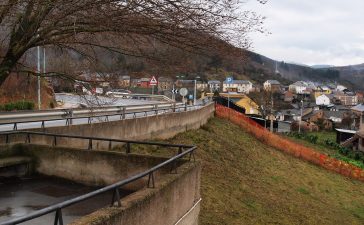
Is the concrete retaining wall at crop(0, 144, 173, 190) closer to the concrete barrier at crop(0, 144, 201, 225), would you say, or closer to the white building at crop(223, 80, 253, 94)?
the concrete barrier at crop(0, 144, 201, 225)

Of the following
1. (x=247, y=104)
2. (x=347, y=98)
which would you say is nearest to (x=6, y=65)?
(x=247, y=104)

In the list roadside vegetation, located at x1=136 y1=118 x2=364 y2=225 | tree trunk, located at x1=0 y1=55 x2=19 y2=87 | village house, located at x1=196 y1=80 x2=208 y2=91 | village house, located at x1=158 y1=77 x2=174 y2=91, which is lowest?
roadside vegetation, located at x1=136 y1=118 x2=364 y2=225

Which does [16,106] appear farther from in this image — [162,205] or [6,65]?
[162,205]

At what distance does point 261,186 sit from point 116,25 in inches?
466

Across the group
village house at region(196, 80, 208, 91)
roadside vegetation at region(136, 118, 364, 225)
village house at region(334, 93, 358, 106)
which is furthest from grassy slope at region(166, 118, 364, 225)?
village house at region(334, 93, 358, 106)

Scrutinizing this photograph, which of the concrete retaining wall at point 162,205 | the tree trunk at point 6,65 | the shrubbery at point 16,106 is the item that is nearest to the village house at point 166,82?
the concrete retaining wall at point 162,205

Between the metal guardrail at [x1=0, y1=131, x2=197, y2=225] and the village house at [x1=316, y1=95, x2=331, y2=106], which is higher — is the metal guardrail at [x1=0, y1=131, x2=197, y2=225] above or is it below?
above

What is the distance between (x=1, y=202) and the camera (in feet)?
25.1

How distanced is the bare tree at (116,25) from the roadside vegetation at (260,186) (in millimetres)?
5368

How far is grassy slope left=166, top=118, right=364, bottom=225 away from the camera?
14214 mm

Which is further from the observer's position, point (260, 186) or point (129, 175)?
point (260, 186)

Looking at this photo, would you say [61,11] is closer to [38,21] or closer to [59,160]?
[38,21]

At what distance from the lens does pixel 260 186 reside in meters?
17.9

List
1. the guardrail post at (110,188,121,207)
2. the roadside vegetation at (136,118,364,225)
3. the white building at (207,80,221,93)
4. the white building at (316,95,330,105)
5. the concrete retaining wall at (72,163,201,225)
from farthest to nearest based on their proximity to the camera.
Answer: the white building at (316,95,330,105) → the white building at (207,80,221,93) → the roadside vegetation at (136,118,364,225) → the guardrail post at (110,188,121,207) → the concrete retaining wall at (72,163,201,225)
